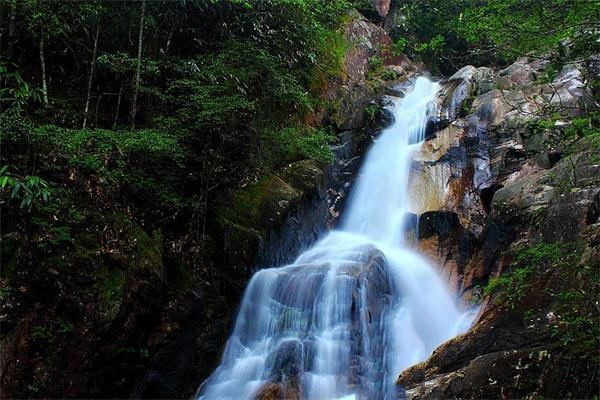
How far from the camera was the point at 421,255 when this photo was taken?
9.83m

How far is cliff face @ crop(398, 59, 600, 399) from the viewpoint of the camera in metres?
3.91

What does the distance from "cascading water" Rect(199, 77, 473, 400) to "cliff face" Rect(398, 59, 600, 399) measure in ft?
2.99

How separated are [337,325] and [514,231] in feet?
13.1

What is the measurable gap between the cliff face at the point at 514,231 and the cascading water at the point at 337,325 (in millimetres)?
912

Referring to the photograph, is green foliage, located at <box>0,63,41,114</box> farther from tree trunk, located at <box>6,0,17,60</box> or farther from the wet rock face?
the wet rock face

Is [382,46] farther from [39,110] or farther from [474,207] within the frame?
[39,110]

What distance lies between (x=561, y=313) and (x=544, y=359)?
62 centimetres

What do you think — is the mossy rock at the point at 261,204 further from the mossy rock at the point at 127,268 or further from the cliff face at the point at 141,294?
the mossy rock at the point at 127,268

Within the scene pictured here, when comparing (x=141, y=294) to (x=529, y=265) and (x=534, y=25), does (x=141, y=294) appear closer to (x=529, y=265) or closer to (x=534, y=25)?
(x=529, y=265)

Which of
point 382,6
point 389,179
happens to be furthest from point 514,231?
point 382,6

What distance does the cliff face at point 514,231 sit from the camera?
3.91 metres

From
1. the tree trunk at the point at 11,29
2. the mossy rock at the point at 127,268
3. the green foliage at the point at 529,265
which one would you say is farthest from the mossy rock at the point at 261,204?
the green foliage at the point at 529,265

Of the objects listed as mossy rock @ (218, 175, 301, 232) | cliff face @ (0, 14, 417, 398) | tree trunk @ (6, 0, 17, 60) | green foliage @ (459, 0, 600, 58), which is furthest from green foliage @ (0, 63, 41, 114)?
green foliage @ (459, 0, 600, 58)

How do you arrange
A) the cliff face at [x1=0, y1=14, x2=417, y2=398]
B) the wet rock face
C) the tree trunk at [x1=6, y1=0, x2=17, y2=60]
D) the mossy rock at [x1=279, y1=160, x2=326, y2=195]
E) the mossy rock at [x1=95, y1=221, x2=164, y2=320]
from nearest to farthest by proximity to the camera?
the cliff face at [x1=0, y1=14, x2=417, y2=398] → the mossy rock at [x1=95, y1=221, x2=164, y2=320] → the tree trunk at [x1=6, y1=0, x2=17, y2=60] → the mossy rock at [x1=279, y1=160, x2=326, y2=195] → the wet rock face
